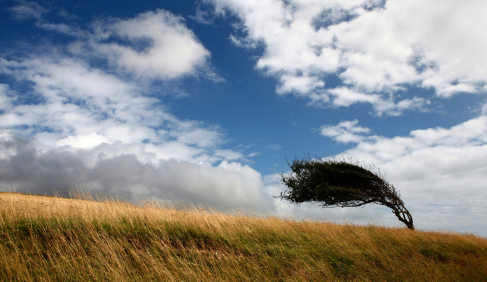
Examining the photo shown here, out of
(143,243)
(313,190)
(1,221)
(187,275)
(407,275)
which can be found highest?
(313,190)

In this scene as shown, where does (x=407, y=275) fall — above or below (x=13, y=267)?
below

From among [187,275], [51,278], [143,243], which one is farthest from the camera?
[143,243]

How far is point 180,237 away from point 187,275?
3.03 meters

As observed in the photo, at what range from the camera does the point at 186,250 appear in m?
8.82

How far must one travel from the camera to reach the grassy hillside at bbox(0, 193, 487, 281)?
23.1 feet

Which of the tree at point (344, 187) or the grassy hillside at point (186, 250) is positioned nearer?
the grassy hillside at point (186, 250)

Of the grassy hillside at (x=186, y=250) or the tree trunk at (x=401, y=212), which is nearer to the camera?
the grassy hillside at (x=186, y=250)

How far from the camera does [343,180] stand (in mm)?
18734

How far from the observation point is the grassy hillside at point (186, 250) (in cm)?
704

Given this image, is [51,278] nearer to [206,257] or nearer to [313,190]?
[206,257]

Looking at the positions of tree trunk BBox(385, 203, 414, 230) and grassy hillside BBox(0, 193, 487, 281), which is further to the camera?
tree trunk BBox(385, 203, 414, 230)

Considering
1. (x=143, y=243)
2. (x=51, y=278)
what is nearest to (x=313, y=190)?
(x=143, y=243)

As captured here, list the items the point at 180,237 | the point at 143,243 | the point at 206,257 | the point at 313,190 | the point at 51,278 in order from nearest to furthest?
1. the point at 51,278
2. the point at 206,257
3. the point at 143,243
4. the point at 180,237
5. the point at 313,190

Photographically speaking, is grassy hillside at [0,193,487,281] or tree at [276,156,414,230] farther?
tree at [276,156,414,230]
